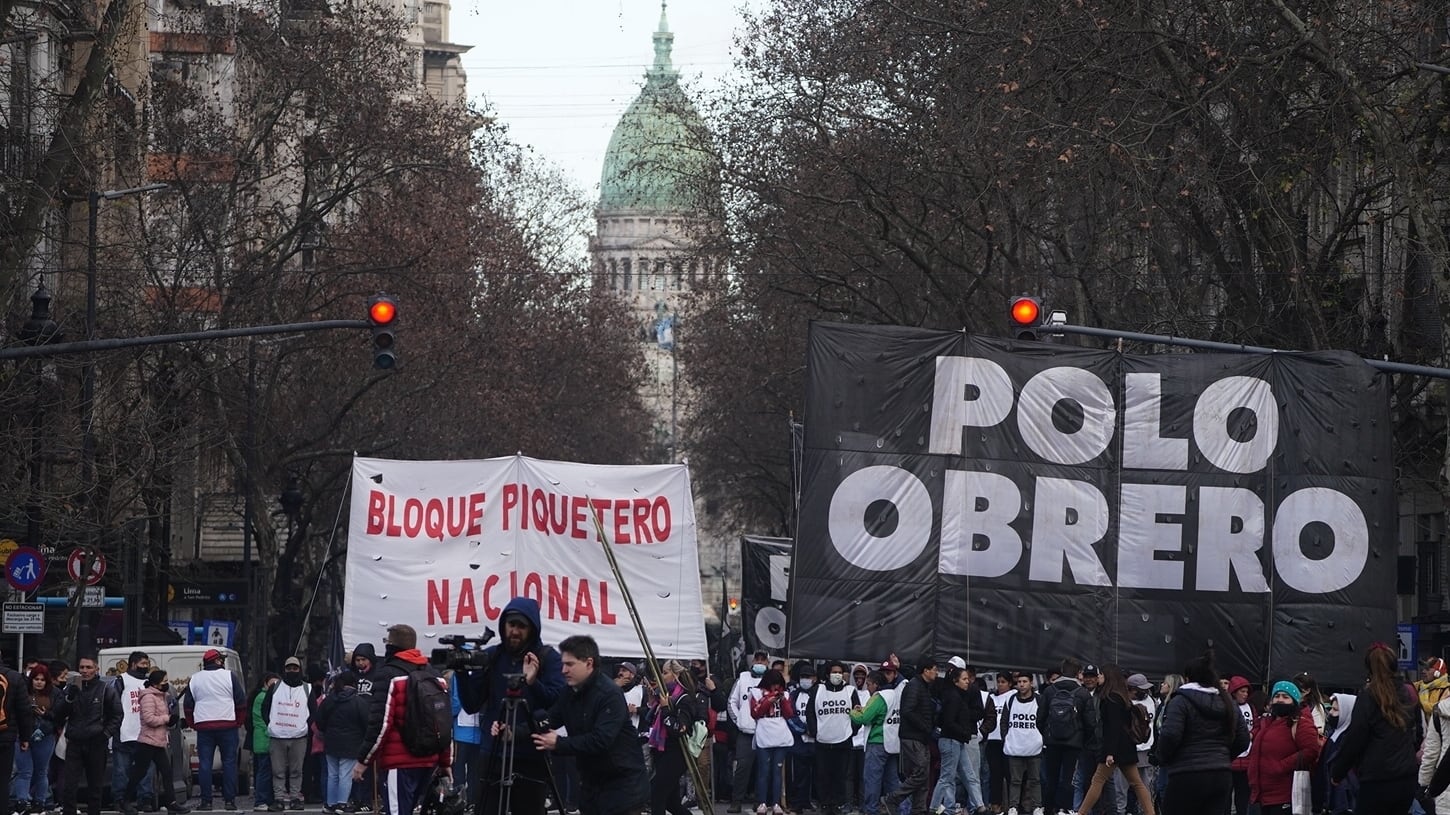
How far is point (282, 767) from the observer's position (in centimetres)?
2652

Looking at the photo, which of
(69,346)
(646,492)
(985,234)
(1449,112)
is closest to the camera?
(646,492)

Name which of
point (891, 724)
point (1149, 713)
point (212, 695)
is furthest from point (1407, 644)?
point (212, 695)

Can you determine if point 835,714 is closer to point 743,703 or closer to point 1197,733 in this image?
point 743,703

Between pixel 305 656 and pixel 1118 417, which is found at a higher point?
pixel 1118 417

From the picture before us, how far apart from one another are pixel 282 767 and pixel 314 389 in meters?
19.8

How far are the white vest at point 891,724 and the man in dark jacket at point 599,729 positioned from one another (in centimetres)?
1389

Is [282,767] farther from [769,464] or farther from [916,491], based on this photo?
[769,464]

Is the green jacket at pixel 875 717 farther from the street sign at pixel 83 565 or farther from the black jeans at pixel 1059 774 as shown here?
the street sign at pixel 83 565

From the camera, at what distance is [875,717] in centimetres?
2597

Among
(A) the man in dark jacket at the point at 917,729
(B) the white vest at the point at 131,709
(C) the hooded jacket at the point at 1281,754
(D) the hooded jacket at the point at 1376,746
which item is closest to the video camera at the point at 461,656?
(D) the hooded jacket at the point at 1376,746

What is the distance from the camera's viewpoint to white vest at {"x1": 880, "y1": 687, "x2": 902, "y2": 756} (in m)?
25.8

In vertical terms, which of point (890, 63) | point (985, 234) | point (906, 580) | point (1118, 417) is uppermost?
point (890, 63)

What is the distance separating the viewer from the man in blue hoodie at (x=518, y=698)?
40.2 ft

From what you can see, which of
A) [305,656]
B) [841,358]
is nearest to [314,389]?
[305,656]
